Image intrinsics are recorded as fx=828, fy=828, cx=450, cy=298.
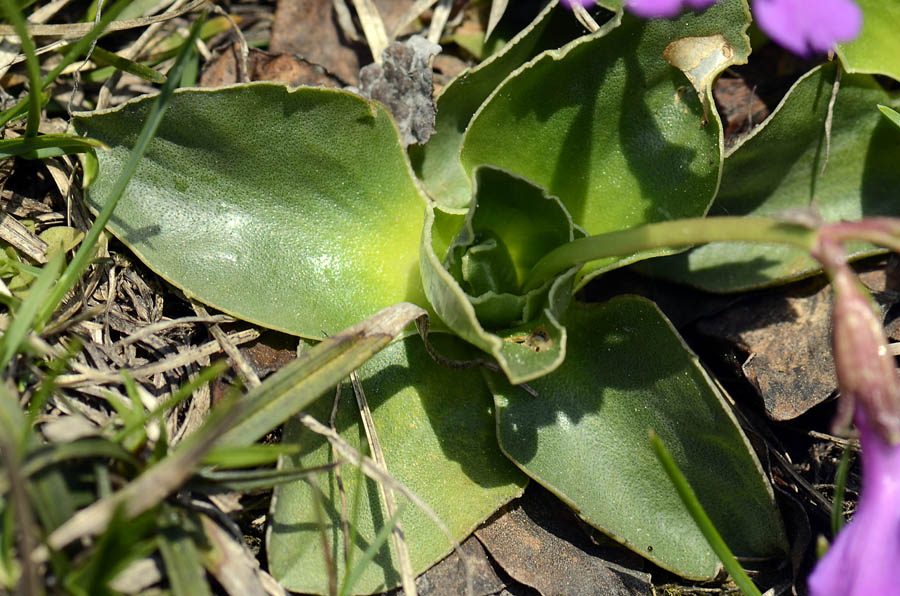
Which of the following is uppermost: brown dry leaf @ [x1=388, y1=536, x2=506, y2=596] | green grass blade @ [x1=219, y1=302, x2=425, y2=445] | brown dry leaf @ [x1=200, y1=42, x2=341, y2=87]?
brown dry leaf @ [x1=200, y1=42, x2=341, y2=87]

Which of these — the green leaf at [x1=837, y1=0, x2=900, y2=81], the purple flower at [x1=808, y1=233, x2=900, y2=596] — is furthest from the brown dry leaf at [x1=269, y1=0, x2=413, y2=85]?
the purple flower at [x1=808, y1=233, x2=900, y2=596]

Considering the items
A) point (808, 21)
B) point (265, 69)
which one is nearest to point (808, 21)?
point (808, 21)

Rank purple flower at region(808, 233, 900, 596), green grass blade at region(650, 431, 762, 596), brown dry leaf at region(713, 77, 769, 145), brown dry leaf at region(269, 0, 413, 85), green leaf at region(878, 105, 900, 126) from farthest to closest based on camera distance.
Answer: brown dry leaf at region(269, 0, 413, 85)
brown dry leaf at region(713, 77, 769, 145)
green leaf at region(878, 105, 900, 126)
green grass blade at region(650, 431, 762, 596)
purple flower at region(808, 233, 900, 596)

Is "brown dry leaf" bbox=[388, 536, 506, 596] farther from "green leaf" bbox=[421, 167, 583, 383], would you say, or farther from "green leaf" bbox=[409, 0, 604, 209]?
"green leaf" bbox=[409, 0, 604, 209]

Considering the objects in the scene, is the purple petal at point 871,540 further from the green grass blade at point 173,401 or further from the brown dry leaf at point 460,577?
the green grass blade at point 173,401

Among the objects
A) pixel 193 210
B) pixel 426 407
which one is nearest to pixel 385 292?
pixel 426 407

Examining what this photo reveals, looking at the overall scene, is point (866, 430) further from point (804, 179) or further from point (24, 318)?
point (24, 318)

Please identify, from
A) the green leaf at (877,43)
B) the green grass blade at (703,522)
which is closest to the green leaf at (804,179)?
the green leaf at (877,43)
